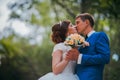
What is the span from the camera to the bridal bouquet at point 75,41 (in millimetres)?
6121

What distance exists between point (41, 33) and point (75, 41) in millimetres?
26667

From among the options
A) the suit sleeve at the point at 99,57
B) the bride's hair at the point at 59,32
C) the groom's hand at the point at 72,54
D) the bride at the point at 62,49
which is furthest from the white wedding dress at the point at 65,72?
the suit sleeve at the point at 99,57

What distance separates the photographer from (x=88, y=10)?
42.8 ft

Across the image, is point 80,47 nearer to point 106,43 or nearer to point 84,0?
point 106,43

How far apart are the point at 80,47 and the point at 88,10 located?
6.73 metres

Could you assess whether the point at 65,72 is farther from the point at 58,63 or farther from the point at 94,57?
the point at 94,57

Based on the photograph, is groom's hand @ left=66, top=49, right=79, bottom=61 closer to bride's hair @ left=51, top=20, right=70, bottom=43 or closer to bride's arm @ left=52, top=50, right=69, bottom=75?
bride's arm @ left=52, top=50, right=69, bottom=75

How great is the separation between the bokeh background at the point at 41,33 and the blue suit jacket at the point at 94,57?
534cm

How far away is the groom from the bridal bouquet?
0.10 meters

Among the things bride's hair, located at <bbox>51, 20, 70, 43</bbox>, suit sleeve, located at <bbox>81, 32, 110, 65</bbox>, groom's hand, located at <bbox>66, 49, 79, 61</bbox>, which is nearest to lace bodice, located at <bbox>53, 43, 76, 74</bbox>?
bride's hair, located at <bbox>51, 20, 70, 43</bbox>

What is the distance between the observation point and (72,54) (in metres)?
6.23

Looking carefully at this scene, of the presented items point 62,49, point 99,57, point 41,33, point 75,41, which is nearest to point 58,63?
point 62,49

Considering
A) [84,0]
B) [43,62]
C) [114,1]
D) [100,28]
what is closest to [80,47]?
[114,1]

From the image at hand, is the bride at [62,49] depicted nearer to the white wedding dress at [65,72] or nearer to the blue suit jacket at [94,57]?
the white wedding dress at [65,72]
